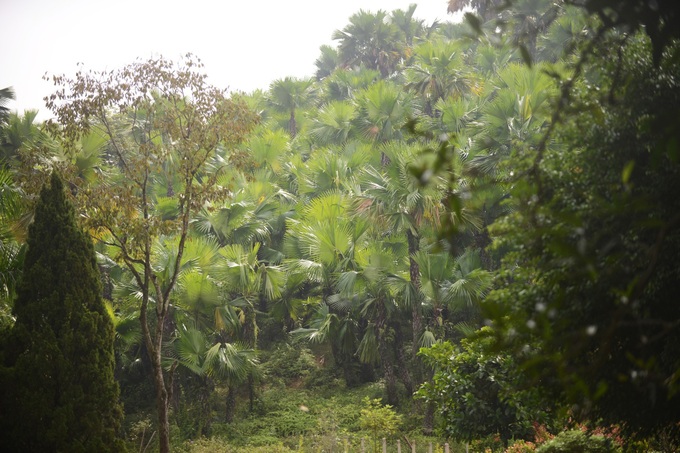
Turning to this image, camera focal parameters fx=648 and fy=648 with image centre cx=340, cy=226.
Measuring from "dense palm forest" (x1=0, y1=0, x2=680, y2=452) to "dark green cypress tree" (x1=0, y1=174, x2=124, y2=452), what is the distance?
0.10 feet

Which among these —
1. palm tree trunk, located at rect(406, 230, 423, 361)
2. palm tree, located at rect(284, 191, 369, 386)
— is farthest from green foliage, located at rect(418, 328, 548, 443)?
palm tree, located at rect(284, 191, 369, 386)

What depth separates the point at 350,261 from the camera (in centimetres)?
1530

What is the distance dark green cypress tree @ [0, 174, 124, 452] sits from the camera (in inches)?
339

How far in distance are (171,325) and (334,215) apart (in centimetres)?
464

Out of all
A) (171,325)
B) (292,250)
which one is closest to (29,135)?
(171,325)

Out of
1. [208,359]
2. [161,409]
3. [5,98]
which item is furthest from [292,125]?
[161,409]

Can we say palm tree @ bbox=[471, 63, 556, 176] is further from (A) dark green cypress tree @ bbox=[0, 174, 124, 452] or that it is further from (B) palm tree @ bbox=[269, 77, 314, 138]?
(B) palm tree @ bbox=[269, 77, 314, 138]

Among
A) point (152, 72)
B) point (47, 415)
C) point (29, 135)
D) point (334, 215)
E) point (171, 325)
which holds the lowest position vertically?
point (47, 415)

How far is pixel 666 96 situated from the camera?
4.95 meters

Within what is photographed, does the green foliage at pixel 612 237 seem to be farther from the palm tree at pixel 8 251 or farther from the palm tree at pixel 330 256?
the palm tree at pixel 330 256

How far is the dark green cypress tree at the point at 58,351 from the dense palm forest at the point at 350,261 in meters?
0.03

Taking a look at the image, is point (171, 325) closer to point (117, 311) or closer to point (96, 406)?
point (117, 311)

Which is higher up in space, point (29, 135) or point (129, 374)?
point (29, 135)

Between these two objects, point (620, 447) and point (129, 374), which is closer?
point (620, 447)
